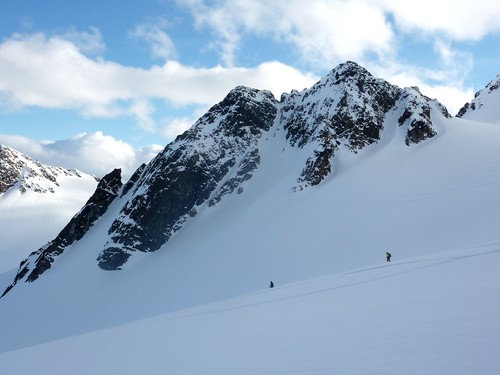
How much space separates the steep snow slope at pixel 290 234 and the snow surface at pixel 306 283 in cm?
23

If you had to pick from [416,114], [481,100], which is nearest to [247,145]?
[416,114]

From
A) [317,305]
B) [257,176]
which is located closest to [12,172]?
[257,176]

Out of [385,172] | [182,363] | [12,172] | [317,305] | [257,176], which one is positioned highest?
[12,172]

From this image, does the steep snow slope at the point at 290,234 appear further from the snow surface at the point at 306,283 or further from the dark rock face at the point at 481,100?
the dark rock face at the point at 481,100

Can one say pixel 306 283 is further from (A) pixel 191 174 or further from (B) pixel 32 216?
(B) pixel 32 216

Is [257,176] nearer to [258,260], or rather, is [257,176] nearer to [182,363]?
[258,260]

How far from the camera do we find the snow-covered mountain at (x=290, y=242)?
1010 cm

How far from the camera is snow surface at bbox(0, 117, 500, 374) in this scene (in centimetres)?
828

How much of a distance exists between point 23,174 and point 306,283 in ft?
484

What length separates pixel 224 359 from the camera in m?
9.21

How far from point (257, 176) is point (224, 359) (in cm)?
5608

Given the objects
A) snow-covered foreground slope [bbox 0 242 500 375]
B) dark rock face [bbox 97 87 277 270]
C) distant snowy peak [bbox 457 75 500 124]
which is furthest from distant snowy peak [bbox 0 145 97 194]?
distant snowy peak [bbox 457 75 500 124]

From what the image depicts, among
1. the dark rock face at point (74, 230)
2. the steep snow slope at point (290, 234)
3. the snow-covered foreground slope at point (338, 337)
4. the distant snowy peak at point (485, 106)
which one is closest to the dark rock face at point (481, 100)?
the distant snowy peak at point (485, 106)

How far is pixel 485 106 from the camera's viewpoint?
13712 centimetres
